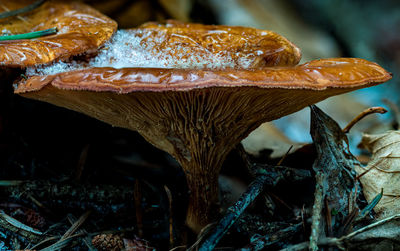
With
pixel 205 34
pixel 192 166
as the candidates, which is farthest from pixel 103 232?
pixel 205 34

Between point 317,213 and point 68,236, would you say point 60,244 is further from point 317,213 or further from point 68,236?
point 317,213

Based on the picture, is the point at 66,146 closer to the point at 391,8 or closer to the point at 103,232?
the point at 103,232

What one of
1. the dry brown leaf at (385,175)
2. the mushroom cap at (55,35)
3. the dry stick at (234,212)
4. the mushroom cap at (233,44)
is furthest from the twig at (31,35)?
the dry brown leaf at (385,175)

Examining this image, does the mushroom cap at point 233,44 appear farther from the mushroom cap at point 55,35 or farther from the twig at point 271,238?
the twig at point 271,238

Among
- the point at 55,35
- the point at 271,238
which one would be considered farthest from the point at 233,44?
the point at 271,238

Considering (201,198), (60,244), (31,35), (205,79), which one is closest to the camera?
(205,79)

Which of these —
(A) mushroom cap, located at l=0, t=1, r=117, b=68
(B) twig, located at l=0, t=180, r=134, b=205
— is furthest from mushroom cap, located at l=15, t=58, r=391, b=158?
(B) twig, located at l=0, t=180, r=134, b=205

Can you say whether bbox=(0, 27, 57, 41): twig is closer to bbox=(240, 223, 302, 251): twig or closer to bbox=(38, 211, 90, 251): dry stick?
bbox=(38, 211, 90, 251): dry stick
